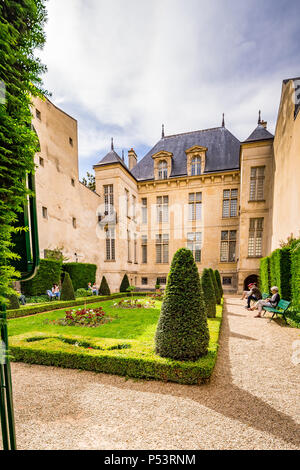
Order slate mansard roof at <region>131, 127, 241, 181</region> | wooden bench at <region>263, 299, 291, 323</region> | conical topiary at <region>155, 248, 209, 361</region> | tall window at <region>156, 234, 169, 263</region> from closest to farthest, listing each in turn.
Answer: conical topiary at <region>155, 248, 209, 361</region> → wooden bench at <region>263, 299, 291, 323</region> → slate mansard roof at <region>131, 127, 241, 181</region> → tall window at <region>156, 234, 169, 263</region>

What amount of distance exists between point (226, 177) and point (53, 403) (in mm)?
20282

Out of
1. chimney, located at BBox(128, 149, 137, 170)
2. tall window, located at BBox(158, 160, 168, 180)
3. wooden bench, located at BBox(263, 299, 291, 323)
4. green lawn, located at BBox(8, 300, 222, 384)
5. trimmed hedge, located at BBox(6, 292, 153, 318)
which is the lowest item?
trimmed hedge, located at BBox(6, 292, 153, 318)

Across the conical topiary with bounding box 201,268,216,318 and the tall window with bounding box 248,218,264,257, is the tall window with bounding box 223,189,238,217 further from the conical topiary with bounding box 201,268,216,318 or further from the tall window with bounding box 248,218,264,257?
the conical topiary with bounding box 201,268,216,318

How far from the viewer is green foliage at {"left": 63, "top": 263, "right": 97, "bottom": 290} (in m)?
15.3

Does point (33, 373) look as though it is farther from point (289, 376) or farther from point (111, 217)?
point (111, 217)

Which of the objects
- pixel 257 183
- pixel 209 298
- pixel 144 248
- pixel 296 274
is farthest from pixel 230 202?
pixel 209 298

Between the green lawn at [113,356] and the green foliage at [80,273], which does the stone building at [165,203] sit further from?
the green lawn at [113,356]

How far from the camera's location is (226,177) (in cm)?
1948

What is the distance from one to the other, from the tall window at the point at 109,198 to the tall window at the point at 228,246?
36.2 feet

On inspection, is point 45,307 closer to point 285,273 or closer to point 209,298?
point 209,298

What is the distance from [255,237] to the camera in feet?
53.6

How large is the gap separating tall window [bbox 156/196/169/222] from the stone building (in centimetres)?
10

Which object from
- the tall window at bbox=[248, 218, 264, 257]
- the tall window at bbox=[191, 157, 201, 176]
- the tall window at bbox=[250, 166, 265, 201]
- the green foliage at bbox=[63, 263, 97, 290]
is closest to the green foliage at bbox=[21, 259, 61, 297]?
the green foliage at bbox=[63, 263, 97, 290]

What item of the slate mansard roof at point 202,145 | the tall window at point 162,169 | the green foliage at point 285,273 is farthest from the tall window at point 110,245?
the green foliage at point 285,273
